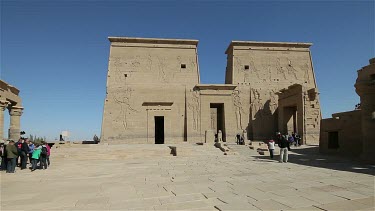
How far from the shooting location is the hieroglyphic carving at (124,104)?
22562 mm

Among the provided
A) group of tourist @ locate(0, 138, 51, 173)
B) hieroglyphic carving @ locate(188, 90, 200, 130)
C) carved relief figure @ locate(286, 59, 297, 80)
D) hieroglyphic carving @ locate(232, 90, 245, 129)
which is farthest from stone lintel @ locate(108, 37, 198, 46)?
group of tourist @ locate(0, 138, 51, 173)

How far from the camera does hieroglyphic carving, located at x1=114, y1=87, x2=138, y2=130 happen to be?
22562 mm

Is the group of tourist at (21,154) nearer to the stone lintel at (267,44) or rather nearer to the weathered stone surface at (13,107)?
the weathered stone surface at (13,107)

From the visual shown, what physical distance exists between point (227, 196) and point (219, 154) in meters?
10.3

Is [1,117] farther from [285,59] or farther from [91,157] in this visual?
[285,59]

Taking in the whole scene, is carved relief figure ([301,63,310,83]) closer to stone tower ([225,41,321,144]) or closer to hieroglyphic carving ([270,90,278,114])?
stone tower ([225,41,321,144])

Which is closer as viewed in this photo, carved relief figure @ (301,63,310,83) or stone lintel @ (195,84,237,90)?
stone lintel @ (195,84,237,90)

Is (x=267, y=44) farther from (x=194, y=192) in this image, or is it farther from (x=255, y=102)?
(x=194, y=192)

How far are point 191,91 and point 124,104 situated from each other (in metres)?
5.77

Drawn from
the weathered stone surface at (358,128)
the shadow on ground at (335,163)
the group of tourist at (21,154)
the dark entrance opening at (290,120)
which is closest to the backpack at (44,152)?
the group of tourist at (21,154)

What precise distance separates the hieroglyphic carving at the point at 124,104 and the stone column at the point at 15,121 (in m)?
7.00

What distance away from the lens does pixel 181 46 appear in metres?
24.4

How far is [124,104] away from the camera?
897 inches

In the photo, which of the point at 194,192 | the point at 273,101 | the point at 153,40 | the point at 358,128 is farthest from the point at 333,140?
the point at 153,40
